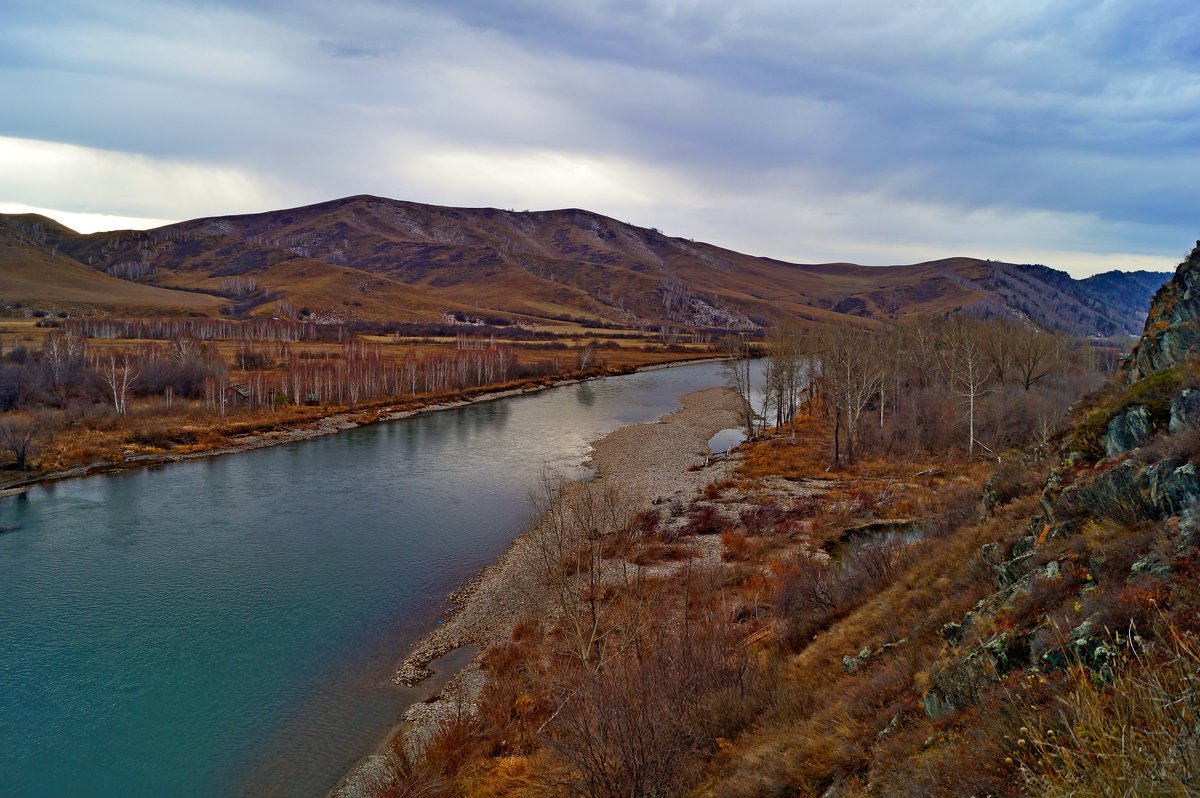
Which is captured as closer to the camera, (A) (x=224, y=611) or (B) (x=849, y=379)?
(A) (x=224, y=611)

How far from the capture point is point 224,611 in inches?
804

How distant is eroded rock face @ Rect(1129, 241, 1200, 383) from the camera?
1148 centimetres

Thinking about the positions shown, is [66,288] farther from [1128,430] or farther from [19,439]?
[1128,430]

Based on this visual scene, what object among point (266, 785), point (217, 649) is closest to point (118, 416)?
point (217, 649)

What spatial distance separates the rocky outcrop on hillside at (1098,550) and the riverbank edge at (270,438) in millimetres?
42611

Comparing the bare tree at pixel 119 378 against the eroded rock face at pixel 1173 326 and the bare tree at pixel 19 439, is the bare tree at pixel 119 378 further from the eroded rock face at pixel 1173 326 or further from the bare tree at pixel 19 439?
the eroded rock face at pixel 1173 326

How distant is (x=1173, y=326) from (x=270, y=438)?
50644 millimetres

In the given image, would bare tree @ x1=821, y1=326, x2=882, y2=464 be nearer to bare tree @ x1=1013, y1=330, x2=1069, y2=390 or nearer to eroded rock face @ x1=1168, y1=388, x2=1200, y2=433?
bare tree @ x1=1013, y1=330, x2=1069, y2=390

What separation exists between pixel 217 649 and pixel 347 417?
134ft

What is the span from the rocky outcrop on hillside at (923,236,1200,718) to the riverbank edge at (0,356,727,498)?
140ft

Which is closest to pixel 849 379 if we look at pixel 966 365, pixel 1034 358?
pixel 966 365

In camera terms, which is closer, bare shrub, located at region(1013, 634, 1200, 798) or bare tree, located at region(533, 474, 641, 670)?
bare shrub, located at region(1013, 634, 1200, 798)

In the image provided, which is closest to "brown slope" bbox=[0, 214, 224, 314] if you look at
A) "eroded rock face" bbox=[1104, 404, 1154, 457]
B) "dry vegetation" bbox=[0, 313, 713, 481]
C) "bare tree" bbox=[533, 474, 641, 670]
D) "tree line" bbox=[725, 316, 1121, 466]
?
"dry vegetation" bbox=[0, 313, 713, 481]

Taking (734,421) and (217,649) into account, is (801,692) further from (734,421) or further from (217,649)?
(734,421)
